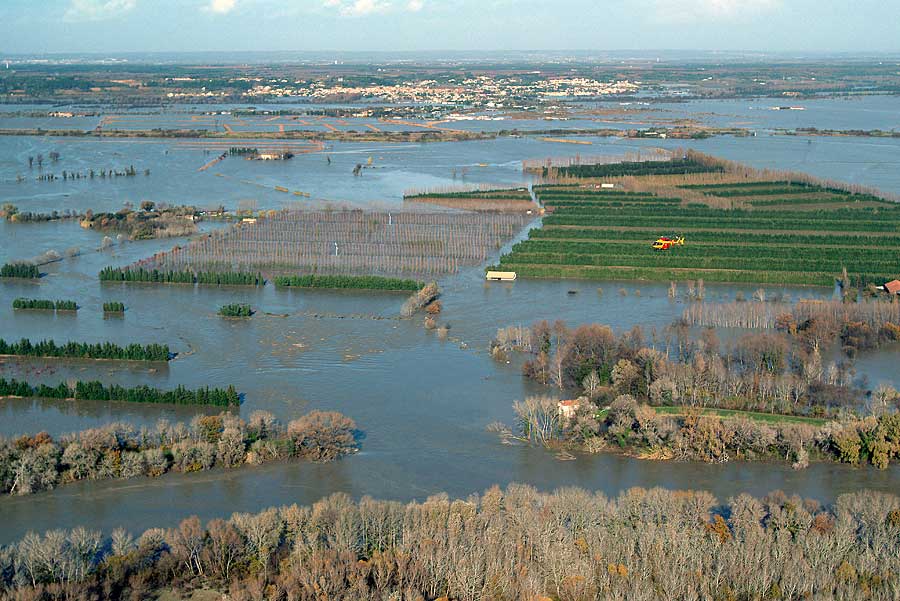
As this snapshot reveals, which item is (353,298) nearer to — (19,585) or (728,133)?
(19,585)

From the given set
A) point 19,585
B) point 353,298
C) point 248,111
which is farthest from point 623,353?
point 248,111

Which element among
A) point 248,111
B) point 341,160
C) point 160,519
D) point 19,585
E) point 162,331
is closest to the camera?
point 19,585

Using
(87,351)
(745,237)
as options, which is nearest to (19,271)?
(87,351)

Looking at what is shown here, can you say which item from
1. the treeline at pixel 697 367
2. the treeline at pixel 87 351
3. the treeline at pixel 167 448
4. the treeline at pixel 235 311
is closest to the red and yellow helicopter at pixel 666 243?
the treeline at pixel 697 367

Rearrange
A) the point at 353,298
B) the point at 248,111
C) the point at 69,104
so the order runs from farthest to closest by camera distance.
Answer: the point at 69,104 < the point at 248,111 < the point at 353,298

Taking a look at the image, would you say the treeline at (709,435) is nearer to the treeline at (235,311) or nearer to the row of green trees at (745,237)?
the treeline at (235,311)

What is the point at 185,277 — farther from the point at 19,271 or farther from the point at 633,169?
the point at 633,169
